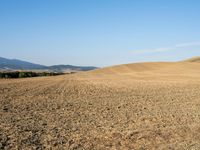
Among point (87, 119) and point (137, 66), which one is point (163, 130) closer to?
point (87, 119)

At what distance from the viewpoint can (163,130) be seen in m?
14.5

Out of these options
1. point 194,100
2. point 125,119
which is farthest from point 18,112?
point 194,100

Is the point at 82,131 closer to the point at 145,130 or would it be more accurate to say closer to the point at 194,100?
the point at 145,130

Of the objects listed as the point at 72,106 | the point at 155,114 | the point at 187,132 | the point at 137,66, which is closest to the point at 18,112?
the point at 72,106

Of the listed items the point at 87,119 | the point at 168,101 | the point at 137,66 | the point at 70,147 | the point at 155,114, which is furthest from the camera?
the point at 137,66

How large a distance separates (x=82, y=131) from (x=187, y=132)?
388 cm

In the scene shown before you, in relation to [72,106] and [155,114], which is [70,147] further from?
[72,106]

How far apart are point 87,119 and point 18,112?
3863 mm

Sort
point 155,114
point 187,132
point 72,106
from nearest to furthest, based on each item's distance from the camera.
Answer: point 187,132
point 155,114
point 72,106

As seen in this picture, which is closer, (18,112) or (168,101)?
(18,112)

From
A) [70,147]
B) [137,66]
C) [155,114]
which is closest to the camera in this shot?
[70,147]

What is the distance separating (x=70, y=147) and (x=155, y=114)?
7.66 m

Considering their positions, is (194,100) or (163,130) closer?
(163,130)

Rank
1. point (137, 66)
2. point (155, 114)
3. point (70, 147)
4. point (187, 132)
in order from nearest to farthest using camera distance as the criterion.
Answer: point (70, 147), point (187, 132), point (155, 114), point (137, 66)
